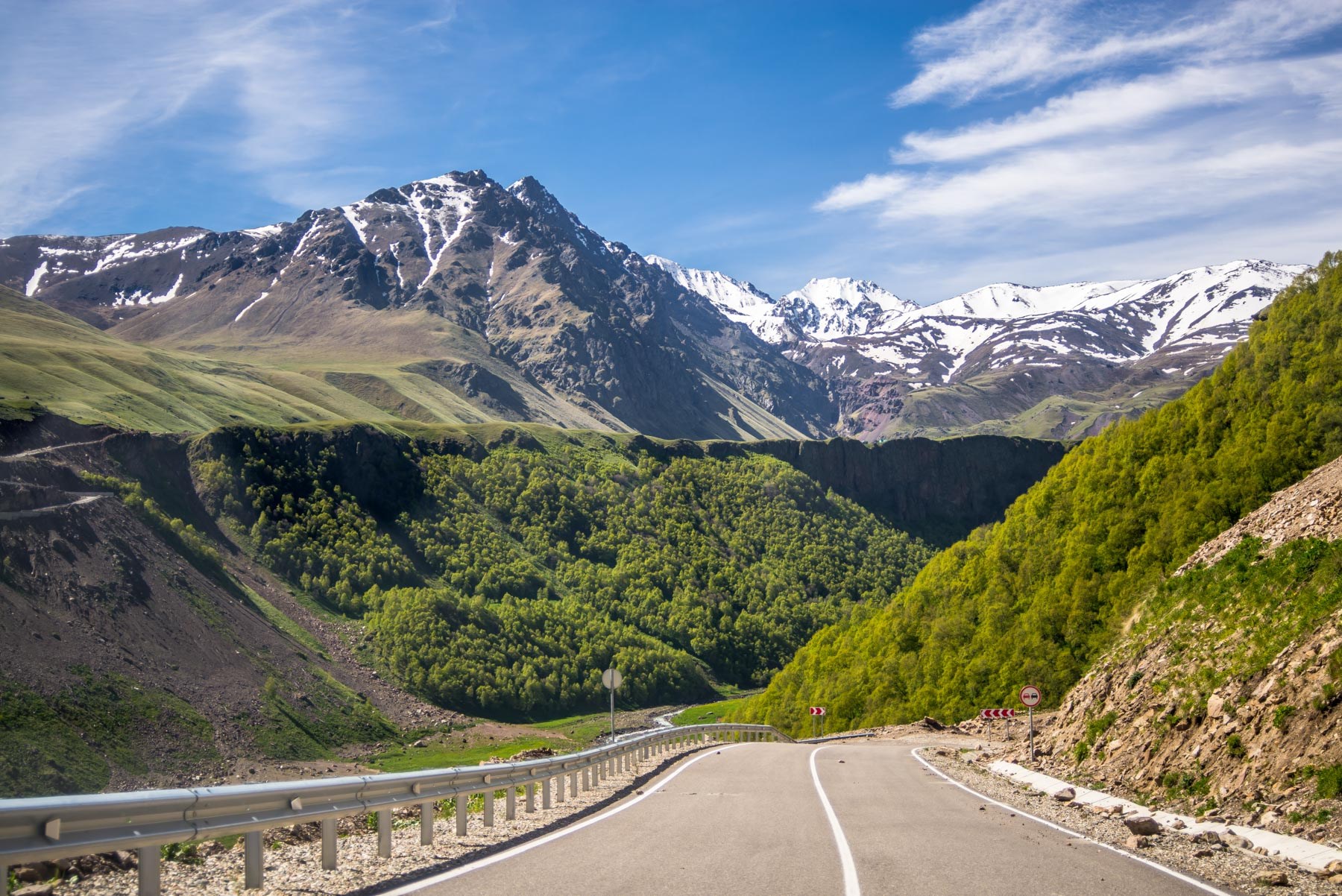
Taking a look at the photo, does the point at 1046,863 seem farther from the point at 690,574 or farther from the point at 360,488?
the point at 690,574

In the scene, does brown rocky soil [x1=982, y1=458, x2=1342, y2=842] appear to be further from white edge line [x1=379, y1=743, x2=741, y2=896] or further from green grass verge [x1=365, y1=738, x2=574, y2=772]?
green grass verge [x1=365, y1=738, x2=574, y2=772]

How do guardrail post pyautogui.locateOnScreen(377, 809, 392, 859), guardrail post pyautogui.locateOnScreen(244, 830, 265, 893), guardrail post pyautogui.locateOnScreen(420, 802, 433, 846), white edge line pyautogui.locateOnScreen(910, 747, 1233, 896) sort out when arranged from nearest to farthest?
1. guardrail post pyautogui.locateOnScreen(244, 830, 265, 893)
2. white edge line pyautogui.locateOnScreen(910, 747, 1233, 896)
3. guardrail post pyautogui.locateOnScreen(377, 809, 392, 859)
4. guardrail post pyautogui.locateOnScreen(420, 802, 433, 846)

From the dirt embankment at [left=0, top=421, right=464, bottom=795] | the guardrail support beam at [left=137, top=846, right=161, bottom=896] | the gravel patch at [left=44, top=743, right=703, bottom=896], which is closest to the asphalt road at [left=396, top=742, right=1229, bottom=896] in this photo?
the gravel patch at [left=44, top=743, right=703, bottom=896]

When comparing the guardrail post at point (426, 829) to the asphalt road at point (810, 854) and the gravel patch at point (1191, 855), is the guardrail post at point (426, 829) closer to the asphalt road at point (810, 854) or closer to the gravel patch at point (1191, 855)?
the asphalt road at point (810, 854)

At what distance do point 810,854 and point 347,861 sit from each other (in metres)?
5.53

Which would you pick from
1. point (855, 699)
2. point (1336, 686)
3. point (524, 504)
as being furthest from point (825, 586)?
point (1336, 686)

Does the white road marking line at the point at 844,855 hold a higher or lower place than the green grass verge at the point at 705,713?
higher

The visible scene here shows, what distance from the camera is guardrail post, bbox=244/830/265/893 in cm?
858

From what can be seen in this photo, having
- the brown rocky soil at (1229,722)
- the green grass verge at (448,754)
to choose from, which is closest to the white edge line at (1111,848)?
the brown rocky soil at (1229,722)

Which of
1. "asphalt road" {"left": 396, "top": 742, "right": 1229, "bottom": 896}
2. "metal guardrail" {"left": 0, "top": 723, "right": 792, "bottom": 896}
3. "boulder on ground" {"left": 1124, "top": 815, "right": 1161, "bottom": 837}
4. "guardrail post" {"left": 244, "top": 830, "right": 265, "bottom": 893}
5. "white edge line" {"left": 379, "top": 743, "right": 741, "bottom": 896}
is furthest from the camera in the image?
"boulder on ground" {"left": 1124, "top": 815, "right": 1161, "bottom": 837}

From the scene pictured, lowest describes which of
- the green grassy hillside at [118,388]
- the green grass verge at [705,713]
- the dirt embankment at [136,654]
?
the green grass verge at [705,713]

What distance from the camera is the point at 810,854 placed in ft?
39.2

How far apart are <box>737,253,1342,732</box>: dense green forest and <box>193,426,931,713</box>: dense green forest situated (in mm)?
51124

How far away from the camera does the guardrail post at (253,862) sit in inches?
338
